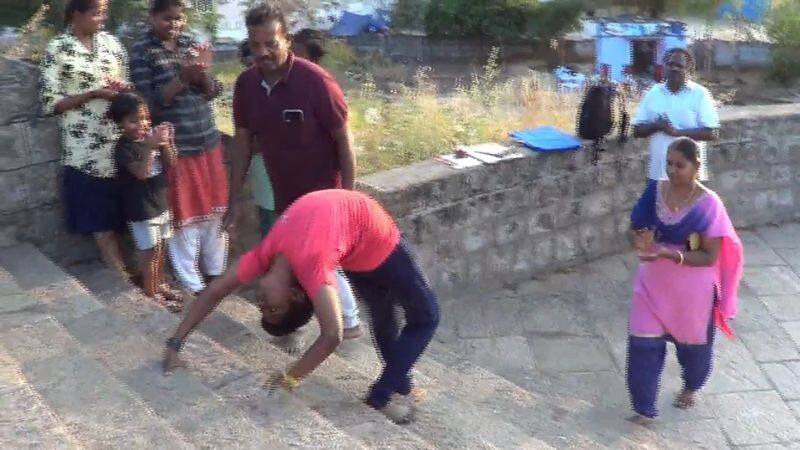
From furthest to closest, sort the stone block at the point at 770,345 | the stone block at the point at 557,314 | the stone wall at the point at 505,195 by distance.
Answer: the stone block at the point at 557,314 → the stone block at the point at 770,345 → the stone wall at the point at 505,195

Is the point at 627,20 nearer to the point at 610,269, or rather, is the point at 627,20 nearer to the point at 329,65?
the point at 329,65

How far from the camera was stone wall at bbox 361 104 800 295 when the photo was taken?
581 cm

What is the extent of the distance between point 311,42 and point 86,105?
122cm

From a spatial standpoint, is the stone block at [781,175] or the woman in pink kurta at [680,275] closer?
the woman in pink kurta at [680,275]

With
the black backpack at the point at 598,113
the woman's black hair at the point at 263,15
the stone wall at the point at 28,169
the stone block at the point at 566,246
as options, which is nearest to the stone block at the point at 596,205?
the stone block at the point at 566,246

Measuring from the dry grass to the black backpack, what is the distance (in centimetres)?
70

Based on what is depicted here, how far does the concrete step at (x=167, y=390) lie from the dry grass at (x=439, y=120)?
2228 millimetres

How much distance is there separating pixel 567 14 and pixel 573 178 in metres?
11.4

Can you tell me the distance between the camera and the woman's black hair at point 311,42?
15.8 ft

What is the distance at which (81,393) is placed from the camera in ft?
10.7

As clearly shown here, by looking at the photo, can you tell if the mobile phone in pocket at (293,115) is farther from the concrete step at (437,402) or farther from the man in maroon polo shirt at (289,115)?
the concrete step at (437,402)

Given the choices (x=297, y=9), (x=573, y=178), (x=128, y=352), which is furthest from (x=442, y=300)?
(x=297, y=9)

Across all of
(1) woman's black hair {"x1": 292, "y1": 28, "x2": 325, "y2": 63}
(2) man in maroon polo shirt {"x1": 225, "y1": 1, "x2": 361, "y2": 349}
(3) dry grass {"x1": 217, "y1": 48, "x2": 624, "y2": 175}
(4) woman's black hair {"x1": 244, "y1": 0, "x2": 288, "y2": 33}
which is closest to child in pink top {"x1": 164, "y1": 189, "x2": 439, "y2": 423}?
(2) man in maroon polo shirt {"x1": 225, "y1": 1, "x2": 361, "y2": 349}

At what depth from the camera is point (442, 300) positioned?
6012 millimetres
